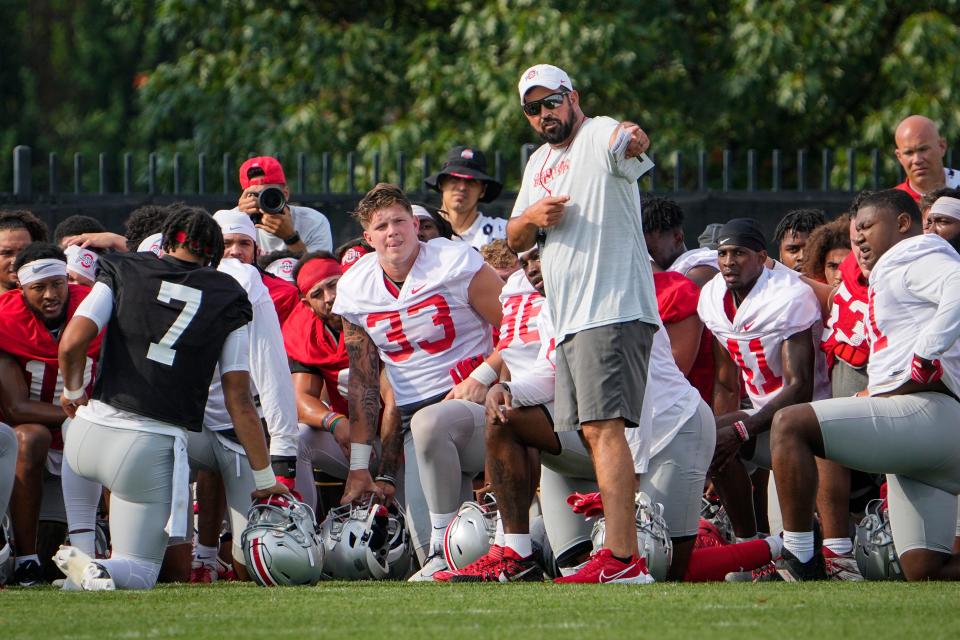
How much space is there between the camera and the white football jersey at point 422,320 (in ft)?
26.3

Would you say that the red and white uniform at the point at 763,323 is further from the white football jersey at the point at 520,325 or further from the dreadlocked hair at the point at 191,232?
the dreadlocked hair at the point at 191,232

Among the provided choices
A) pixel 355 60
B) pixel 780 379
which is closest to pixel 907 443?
pixel 780 379

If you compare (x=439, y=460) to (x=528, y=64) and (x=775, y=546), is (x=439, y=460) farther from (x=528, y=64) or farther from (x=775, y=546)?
(x=528, y=64)

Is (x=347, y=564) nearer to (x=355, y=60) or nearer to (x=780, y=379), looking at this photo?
(x=780, y=379)

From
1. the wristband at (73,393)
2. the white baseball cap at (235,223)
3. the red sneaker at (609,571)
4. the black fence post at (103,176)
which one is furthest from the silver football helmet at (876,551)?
the black fence post at (103,176)

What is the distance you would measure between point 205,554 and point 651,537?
7.98ft

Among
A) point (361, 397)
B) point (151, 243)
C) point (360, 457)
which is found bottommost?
point (360, 457)

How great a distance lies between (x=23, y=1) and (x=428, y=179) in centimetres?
1772

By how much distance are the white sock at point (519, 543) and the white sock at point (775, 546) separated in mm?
1094

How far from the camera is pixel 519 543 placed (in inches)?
271

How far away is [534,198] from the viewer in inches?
268

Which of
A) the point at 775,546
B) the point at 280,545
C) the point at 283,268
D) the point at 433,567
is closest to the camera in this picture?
→ the point at 280,545

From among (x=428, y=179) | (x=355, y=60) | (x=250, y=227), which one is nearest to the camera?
(x=250, y=227)

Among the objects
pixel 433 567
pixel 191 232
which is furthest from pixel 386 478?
pixel 191 232
